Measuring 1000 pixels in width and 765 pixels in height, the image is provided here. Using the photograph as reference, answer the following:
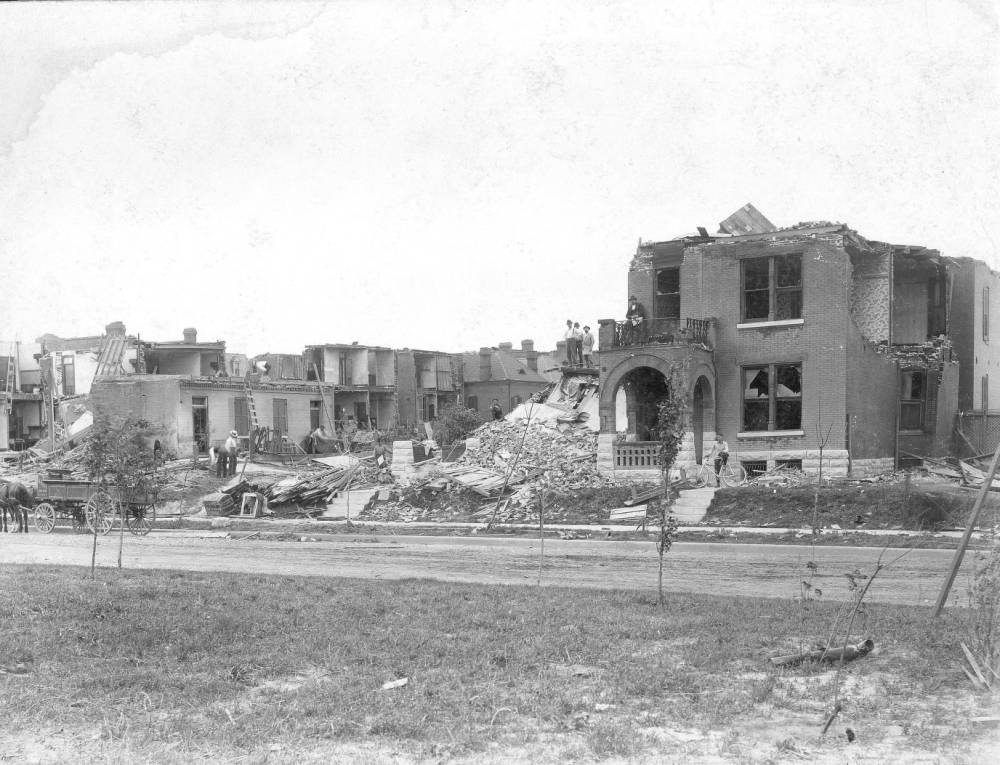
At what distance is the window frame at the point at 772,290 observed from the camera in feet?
100

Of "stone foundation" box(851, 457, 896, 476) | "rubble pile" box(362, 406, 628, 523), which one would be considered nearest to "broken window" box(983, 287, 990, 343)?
"stone foundation" box(851, 457, 896, 476)

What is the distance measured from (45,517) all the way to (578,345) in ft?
71.4

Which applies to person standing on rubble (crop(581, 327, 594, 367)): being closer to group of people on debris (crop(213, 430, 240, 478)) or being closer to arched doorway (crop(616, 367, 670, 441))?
arched doorway (crop(616, 367, 670, 441))

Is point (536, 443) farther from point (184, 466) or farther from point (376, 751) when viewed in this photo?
point (376, 751)

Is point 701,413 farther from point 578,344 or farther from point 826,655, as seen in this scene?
point 826,655

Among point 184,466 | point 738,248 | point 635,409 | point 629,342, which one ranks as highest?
point 738,248

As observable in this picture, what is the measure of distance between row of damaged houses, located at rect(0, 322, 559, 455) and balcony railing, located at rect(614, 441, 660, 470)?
22.5m

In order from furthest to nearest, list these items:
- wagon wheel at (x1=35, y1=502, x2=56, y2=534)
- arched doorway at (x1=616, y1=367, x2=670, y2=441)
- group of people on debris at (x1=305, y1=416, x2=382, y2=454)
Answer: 1. group of people on debris at (x1=305, y1=416, x2=382, y2=454)
2. arched doorway at (x1=616, y1=367, x2=670, y2=441)
3. wagon wheel at (x1=35, y1=502, x2=56, y2=534)

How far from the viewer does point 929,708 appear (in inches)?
293

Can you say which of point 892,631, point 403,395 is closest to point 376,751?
point 892,631

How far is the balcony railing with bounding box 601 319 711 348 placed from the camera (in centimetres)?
3062

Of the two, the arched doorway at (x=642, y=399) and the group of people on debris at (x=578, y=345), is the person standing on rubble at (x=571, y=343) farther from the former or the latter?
the arched doorway at (x=642, y=399)

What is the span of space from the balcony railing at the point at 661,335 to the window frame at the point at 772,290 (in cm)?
126

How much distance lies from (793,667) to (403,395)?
55.6m
